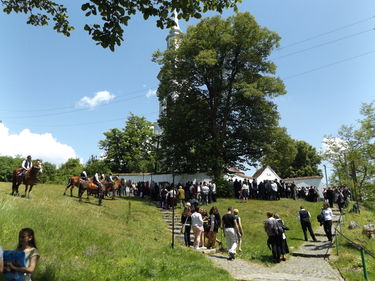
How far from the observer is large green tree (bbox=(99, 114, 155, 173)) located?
4694 centimetres

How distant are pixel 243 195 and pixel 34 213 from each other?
1655cm

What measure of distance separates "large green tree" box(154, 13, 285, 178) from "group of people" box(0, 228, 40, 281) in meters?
22.3

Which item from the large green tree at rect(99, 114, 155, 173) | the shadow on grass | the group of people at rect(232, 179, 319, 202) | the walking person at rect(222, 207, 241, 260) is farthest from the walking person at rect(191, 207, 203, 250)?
the large green tree at rect(99, 114, 155, 173)

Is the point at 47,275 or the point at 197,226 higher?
the point at 197,226

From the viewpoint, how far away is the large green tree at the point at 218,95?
89.9 feet

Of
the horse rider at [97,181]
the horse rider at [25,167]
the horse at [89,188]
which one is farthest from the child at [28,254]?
the horse rider at [97,181]

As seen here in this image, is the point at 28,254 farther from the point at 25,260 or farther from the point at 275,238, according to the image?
the point at 275,238

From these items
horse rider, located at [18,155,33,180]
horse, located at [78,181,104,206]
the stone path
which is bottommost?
the stone path

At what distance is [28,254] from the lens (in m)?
4.17

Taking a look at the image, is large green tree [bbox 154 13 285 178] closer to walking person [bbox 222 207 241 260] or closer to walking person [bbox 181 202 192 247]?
walking person [bbox 181 202 192 247]

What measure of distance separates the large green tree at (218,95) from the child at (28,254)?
22270mm

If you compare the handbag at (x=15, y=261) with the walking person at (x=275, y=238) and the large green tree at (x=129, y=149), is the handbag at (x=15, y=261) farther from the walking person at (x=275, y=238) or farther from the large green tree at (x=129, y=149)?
the large green tree at (x=129, y=149)

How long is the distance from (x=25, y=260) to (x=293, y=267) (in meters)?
8.74

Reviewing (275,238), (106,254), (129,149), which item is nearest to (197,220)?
(275,238)
